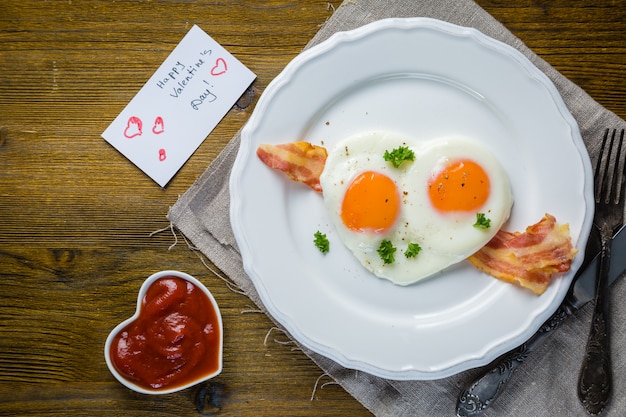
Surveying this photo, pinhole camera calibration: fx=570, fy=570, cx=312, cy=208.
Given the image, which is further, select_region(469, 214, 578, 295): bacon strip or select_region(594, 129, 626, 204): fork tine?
select_region(594, 129, 626, 204): fork tine

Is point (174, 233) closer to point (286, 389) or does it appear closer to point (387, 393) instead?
point (286, 389)

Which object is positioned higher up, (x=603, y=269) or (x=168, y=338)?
(x=603, y=269)

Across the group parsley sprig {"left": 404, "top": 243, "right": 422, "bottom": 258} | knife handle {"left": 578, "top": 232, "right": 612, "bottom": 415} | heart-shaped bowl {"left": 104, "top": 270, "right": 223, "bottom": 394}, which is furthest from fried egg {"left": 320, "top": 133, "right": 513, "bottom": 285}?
heart-shaped bowl {"left": 104, "top": 270, "right": 223, "bottom": 394}

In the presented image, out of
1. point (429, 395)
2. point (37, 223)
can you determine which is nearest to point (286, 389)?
point (429, 395)

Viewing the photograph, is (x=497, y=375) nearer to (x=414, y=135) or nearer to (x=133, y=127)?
(x=414, y=135)

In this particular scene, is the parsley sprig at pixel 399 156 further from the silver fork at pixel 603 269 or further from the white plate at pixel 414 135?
the silver fork at pixel 603 269

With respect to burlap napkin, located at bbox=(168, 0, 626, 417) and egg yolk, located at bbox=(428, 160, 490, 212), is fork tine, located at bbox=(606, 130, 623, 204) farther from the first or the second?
egg yolk, located at bbox=(428, 160, 490, 212)

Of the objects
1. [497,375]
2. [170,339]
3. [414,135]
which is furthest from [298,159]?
[497,375]
